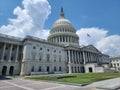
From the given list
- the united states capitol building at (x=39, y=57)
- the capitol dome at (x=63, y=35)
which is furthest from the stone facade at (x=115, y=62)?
the capitol dome at (x=63, y=35)

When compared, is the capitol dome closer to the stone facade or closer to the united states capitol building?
the united states capitol building

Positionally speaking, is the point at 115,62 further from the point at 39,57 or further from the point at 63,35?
the point at 39,57

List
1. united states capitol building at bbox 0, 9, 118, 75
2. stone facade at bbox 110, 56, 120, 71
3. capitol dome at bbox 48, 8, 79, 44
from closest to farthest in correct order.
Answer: united states capitol building at bbox 0, 9, 118, 75
capitol dome at bbox 48, 8, 79, 44
stone facade at bbox 110, 56, 120, 71

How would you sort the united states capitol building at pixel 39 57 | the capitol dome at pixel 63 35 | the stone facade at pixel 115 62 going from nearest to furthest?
1. the united states capitol building at pixel 39 57
2. the capitol dome at pixel 63 35
3. the stone facade at pixel 115 62

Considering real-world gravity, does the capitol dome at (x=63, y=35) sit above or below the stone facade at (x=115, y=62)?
above

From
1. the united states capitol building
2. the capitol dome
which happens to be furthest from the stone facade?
the capitol dome

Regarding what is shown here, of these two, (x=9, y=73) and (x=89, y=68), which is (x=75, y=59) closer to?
(x=89, y=68)

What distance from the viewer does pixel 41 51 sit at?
56.2m

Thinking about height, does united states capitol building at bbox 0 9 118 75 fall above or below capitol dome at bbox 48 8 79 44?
below

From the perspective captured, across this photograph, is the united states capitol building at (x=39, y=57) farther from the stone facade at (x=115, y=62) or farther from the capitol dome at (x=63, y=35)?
the stone facade at (x=115, y=62)

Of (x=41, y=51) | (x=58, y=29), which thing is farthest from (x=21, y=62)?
(x=58, y=29)

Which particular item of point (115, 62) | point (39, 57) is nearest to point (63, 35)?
point (39, 57)

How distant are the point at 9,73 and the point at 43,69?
16029 mm

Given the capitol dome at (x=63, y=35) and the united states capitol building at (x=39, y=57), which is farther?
the capitol dome at (x=63, y=35)
